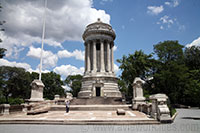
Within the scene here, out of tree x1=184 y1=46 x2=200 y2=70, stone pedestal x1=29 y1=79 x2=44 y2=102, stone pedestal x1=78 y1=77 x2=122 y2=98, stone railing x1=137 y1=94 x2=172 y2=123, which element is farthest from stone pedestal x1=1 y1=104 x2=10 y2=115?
tree x1=184 y1=46 x2=200 y2=70

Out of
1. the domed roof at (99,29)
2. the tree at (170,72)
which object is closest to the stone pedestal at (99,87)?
the tree at (170,72)

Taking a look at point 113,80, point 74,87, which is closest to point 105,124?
point 113,80

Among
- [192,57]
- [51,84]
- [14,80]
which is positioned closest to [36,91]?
[14,80]

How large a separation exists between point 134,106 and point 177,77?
61.4 feet

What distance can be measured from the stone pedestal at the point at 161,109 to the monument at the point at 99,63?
79.5ft

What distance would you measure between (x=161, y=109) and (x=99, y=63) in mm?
30172

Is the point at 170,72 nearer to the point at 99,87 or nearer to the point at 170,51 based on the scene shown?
the point at 170,51

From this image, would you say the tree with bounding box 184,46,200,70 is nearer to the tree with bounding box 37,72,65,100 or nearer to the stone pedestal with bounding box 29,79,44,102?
the stone pedestal with bounding box 29,79,44,102

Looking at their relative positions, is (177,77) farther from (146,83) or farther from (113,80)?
(113,80)

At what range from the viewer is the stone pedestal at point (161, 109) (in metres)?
10.2

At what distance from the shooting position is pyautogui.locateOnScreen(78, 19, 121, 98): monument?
117ft

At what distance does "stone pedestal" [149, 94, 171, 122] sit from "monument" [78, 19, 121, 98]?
24217 mm

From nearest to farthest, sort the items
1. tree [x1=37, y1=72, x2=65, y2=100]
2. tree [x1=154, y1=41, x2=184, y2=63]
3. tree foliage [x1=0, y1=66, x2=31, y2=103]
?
tree [x1=154, y1=41, x2=184, y2=63] < tree foliage [x1=0, y1=66, x2=31, y2=103] < tree [x1=37, y1=72, x2=65, y2=100]

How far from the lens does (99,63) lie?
40.0 m
